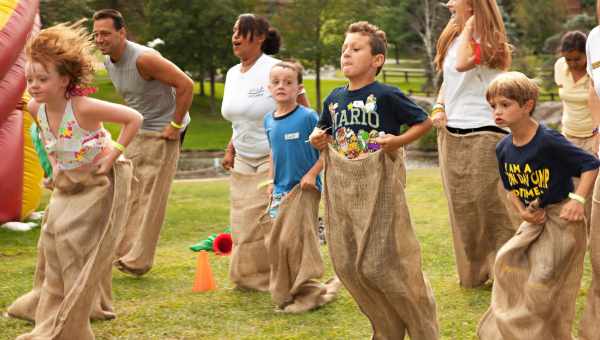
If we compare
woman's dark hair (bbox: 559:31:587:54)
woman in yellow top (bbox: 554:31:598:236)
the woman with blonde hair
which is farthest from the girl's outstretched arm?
woman in yellow top (bbox: 554:31:598:236)

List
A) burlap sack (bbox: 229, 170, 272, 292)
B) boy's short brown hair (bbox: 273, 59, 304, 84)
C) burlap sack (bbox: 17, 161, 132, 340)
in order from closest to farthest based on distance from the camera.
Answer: burlap sack (bbox: 17, 161, 132, 340)
boy's short brown hair (bbox: 273, 59, 304, 84)
burlap sack (bbox: 229, 170, 272, 292)

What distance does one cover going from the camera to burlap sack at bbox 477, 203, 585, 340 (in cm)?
485

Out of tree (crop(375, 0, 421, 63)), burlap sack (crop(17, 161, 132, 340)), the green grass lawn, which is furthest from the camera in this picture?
tree (crop(375, 0, 421, 63))

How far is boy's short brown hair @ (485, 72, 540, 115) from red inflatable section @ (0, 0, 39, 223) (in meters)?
6.51

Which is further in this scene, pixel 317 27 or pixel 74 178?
pixel 317 27

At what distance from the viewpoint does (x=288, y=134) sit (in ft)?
22.0

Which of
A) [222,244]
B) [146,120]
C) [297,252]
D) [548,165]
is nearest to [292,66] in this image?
[297,252]

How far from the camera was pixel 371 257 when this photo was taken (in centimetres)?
491

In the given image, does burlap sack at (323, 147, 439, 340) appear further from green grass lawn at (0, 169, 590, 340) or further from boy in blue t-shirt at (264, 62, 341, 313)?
boy in blue t-shirt at (264, 62, 341, 313)

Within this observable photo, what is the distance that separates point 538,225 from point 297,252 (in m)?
2.11

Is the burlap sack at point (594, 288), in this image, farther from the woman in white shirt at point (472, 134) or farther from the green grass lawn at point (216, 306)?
the woman in white shirt at point (472, 134)

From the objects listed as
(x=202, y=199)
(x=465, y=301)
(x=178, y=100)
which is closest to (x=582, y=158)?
(x=465, y=301)

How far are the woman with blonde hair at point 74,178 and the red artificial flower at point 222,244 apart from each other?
3427 millimetres

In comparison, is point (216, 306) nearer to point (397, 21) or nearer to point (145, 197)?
point (145, 197)
